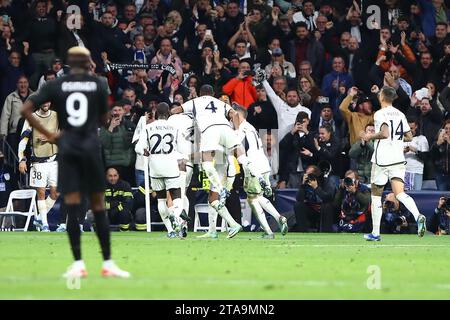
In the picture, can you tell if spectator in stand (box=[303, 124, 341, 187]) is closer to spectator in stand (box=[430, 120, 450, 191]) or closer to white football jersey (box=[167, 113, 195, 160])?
spectator in stand (box=[430, 120, 450, 191])

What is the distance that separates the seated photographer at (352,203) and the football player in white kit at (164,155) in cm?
482

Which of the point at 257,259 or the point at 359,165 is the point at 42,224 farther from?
the point at 257,259

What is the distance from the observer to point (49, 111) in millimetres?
25906

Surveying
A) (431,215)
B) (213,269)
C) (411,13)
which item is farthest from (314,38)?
(213,269)

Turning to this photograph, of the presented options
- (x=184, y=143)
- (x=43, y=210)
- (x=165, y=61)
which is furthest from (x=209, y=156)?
(x=165, y=61)

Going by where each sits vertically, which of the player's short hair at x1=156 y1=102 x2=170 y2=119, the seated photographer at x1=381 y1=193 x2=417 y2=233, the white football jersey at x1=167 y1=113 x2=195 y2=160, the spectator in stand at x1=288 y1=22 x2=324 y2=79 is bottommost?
the seated photographer at x1=381 y1=193 x2=417 y2=233

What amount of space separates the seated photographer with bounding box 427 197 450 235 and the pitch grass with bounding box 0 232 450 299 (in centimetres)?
449

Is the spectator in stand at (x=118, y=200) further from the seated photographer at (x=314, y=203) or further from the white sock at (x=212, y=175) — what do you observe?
the white sock at (x=212, y=175)

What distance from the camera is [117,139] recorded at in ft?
89.5

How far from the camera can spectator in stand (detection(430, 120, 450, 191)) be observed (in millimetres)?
27156

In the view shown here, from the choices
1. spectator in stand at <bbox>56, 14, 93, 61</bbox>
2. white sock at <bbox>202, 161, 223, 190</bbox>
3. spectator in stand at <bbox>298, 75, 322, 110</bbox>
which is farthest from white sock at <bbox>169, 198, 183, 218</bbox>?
spectator in stand at <bbox>56, 14, 93, 61</bbox>

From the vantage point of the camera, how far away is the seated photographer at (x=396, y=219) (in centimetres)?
2658

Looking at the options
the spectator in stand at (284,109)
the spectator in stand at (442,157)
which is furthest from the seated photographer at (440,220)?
the spectator in stand at (284,109)

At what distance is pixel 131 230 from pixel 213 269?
13386 millimetres
